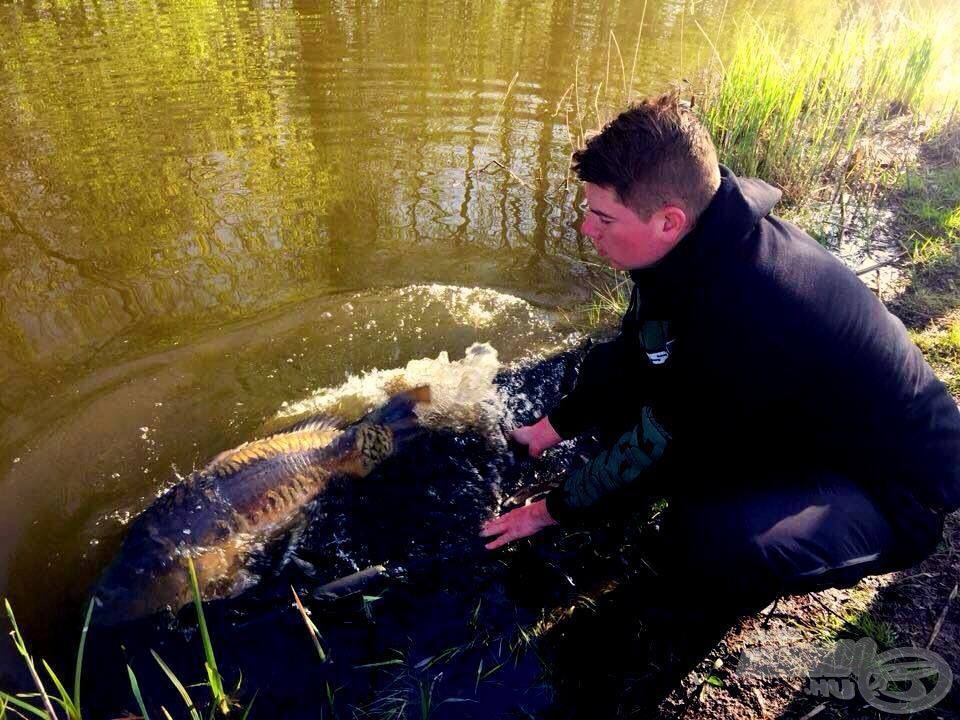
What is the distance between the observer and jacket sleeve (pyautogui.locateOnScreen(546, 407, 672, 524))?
2.88m

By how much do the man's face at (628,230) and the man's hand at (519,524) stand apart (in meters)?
1.33

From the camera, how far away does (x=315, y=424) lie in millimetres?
4352

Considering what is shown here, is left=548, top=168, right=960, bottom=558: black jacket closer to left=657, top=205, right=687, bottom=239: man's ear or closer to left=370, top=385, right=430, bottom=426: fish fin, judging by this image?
left=657, top=205, right=687, bottom=239: man's ear

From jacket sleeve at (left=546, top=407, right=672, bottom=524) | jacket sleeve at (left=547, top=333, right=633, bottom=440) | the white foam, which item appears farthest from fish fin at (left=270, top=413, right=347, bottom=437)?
jacket sleeve at (left=546, top=407, right=672, bottom=524)

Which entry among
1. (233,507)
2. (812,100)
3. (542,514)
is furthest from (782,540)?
(812,100)

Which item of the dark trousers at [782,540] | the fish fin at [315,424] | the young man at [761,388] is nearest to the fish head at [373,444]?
the fish fin at [315,424]

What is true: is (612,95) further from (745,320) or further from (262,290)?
(745,320)

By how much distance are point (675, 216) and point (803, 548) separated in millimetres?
1460

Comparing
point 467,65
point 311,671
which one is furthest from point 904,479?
point 467,65

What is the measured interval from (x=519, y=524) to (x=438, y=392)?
1435mm

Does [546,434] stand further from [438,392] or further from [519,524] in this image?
[438,392]

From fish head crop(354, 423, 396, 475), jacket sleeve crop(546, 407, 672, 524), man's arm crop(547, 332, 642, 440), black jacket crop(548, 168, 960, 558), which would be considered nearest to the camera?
black jacket crop(548, 168, 960, 558)

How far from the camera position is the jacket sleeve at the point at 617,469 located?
2.88m

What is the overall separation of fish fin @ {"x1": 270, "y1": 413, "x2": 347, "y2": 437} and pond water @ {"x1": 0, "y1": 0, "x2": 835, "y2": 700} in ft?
1.05
